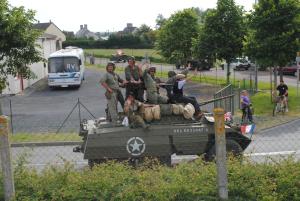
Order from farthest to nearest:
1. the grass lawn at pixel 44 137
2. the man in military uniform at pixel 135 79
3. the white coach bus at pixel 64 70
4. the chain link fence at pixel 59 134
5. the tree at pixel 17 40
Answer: the white coach bus at pixel 64 70 → the tree at pixel 17 40 → the grass lawn at pixel 44 137 → the chain link fence at pixel 59 134 → the man in military uniform at pixel 135 79

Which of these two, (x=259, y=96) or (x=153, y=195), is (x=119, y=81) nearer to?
(x=153, y=195)

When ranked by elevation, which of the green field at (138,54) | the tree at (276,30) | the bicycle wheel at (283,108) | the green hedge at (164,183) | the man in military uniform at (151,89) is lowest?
the bicycle wheel at (283,108)

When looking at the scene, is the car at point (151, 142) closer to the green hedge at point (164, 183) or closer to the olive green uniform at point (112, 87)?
the olive green uniform at point (112, 87)

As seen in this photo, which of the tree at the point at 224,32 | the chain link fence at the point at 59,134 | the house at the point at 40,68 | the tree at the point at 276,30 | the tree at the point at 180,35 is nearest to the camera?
the chain link fence at the point at 59,134

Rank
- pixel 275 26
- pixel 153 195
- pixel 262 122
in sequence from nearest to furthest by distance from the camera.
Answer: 1. pixel 153 195
2. pixel 262 122
3. pixel 275 26

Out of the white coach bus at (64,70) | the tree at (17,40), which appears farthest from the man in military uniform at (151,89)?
the white coach bus at (64,70)

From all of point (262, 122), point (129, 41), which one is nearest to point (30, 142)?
point (262, 122)

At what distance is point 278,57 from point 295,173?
63.7 ft

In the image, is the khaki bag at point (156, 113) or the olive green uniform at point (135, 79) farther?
the olive green uniform at point (135, 79)

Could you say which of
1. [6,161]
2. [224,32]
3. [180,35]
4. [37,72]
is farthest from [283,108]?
[37,72]

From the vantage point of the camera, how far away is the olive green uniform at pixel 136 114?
11570 mm

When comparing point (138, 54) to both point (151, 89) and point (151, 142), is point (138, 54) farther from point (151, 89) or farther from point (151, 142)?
point (151, 142)

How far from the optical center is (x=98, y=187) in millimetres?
6395

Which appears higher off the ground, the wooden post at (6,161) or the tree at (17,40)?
the tree at (17,40)
